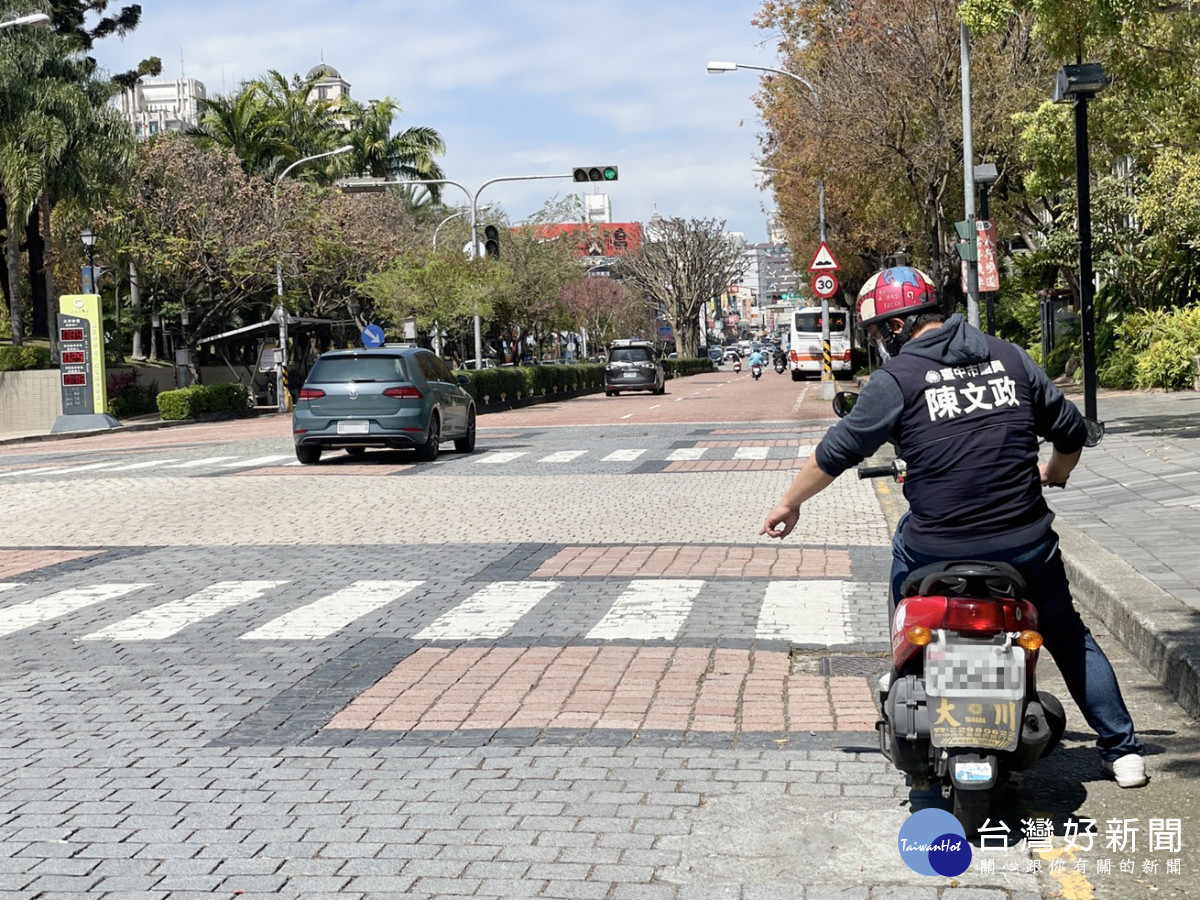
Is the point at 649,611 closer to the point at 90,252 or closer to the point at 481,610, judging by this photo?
the point at 481,610

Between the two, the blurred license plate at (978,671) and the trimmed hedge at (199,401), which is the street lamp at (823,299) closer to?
the trimmed hedge at (199,401)

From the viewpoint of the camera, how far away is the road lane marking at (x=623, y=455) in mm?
20733

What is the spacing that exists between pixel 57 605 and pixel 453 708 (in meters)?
4.12

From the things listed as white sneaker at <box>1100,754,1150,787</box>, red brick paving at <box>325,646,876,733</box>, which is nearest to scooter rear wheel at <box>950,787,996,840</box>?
white sneaker at <box>1100,754,1150,787</box>

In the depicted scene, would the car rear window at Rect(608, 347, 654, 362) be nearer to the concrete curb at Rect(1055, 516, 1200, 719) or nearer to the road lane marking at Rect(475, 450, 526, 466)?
the road lane marking at Rect(475, 450, 526, 466)

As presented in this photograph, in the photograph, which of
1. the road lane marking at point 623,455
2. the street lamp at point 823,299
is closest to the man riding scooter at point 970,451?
the road lane marking at point 623,455

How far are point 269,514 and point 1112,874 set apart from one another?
11491 millimetres

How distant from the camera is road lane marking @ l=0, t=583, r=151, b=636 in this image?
896 centimetres

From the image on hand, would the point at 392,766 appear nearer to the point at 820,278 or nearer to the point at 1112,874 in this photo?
the point at 1112,874

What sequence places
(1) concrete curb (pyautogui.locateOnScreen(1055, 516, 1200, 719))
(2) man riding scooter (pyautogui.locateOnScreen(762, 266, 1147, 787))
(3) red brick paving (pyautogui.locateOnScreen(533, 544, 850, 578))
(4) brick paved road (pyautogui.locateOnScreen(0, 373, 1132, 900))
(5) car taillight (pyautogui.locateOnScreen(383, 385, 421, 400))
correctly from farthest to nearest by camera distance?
(5) car taillight (pyautogui.locateOnScreen(383, 385, 421, 400))
(3) red brick paving (pyautogui.locateOnScreen(533, 544, 850, 578))
(1) concrete curb (pyautogui.locateOnScreen(1055, 516, 1200, 719))
(2) man riding scooter (pyautogui.locateOnScreen(762, 266, 1147, 787))
(4) brick paved road (pyautogui.locateOnScreen(0, 373, 1132, 900))

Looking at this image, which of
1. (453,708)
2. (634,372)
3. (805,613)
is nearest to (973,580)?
(453,708)

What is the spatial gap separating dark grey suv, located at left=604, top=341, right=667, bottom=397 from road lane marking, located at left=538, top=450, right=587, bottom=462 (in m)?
30.0

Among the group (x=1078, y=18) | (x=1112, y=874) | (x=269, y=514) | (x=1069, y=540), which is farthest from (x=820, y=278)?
(x=1112, y=874)

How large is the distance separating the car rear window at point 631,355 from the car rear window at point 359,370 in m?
31.9
